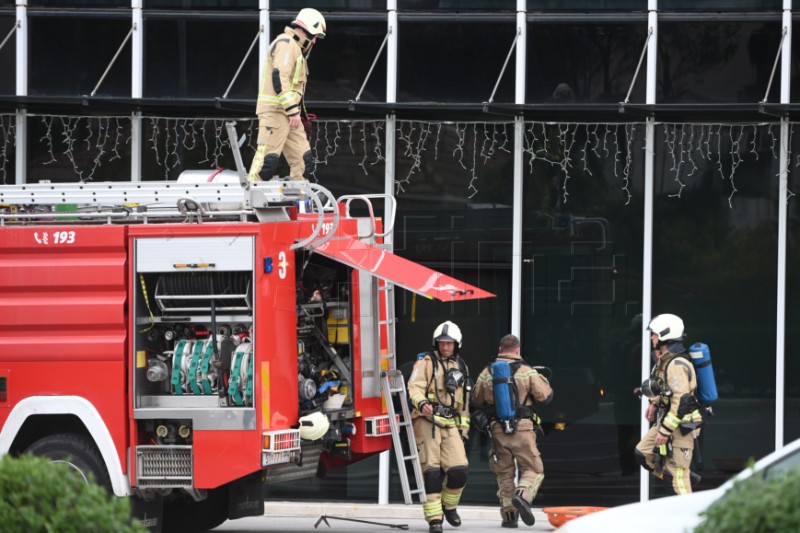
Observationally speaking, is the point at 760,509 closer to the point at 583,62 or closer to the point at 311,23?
the point at 311,23

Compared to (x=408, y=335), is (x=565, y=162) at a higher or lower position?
higher

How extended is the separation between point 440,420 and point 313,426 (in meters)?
2.04

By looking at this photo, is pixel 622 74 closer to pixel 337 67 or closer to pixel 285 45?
pixel 337 67

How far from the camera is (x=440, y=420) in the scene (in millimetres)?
11883

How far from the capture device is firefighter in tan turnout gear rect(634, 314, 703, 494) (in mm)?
11617

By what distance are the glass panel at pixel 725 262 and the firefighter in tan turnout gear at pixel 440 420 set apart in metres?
2.72

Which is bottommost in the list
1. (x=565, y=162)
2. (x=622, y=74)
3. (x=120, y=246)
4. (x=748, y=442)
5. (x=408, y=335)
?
(x=748, y=442)

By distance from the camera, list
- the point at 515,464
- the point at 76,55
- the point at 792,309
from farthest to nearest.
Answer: the point at 76,55, the point at 792,309, the point at 515,464

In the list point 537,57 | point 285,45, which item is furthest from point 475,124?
point 285,45

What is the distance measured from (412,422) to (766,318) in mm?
3890

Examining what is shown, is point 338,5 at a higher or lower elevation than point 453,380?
higher

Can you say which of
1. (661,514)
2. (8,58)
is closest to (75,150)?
(8,58)

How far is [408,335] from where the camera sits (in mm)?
14000

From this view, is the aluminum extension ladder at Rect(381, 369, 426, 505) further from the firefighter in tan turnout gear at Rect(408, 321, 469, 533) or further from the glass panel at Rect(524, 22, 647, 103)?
the glass panel at Rect(524, 22, 647, 103)
